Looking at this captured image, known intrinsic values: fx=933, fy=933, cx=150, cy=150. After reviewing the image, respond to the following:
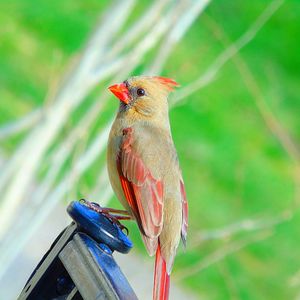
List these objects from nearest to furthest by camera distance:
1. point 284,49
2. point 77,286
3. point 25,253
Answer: point 77,286, point 25,253, point 284,49

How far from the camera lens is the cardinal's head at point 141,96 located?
2.72 meters

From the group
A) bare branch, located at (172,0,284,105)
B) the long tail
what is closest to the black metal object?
the long tail

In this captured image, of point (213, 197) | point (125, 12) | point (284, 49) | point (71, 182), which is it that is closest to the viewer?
point (71, 182)

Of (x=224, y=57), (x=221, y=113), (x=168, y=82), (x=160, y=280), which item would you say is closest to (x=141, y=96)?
(x=168, y=82)

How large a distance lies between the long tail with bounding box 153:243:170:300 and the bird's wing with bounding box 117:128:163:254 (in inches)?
4.3

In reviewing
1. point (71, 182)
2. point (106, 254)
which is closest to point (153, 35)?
point (71, 182)

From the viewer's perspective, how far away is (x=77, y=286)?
1594 mm

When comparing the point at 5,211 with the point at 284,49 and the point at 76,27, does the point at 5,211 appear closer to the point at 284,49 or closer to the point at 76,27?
the point at 76,27

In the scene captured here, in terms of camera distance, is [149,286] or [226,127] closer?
[149,286]

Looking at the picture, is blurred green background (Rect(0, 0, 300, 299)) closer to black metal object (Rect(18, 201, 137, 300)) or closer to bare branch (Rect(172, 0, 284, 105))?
bare branch (Rect(172, 0, 284, 105))

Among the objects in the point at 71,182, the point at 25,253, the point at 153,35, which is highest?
the point at 25,253

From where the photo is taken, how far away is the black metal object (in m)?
1.56

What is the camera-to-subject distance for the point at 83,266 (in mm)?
1592

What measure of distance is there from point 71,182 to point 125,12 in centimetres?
63
